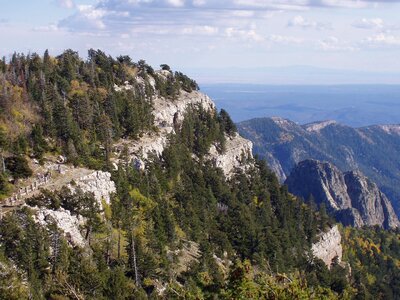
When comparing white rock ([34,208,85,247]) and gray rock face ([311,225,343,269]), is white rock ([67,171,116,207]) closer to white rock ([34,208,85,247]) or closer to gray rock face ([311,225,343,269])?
white rock ([34,208,85,247])

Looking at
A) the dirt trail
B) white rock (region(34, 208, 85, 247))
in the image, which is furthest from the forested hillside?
the dirt trail

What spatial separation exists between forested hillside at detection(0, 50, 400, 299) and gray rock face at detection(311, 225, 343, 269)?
6.03ft

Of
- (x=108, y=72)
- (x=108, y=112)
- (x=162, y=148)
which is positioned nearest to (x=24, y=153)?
(x=108, y=112)

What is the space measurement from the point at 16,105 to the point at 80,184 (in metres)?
24.1

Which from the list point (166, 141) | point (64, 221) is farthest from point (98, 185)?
point (166, 141)

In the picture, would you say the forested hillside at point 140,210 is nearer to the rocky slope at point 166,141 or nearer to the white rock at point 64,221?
the white rock at point 64,221

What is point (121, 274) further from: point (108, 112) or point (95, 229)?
point (108, 112)

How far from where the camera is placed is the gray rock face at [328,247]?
115375 mm

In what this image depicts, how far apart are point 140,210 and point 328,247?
64.8 m

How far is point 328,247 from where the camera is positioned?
121 metres

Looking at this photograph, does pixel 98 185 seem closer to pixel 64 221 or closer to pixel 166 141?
pixel 64 221

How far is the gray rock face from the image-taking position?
379 feet

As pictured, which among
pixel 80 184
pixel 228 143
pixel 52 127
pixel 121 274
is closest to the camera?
pixel 121 274

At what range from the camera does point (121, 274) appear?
169 ft
